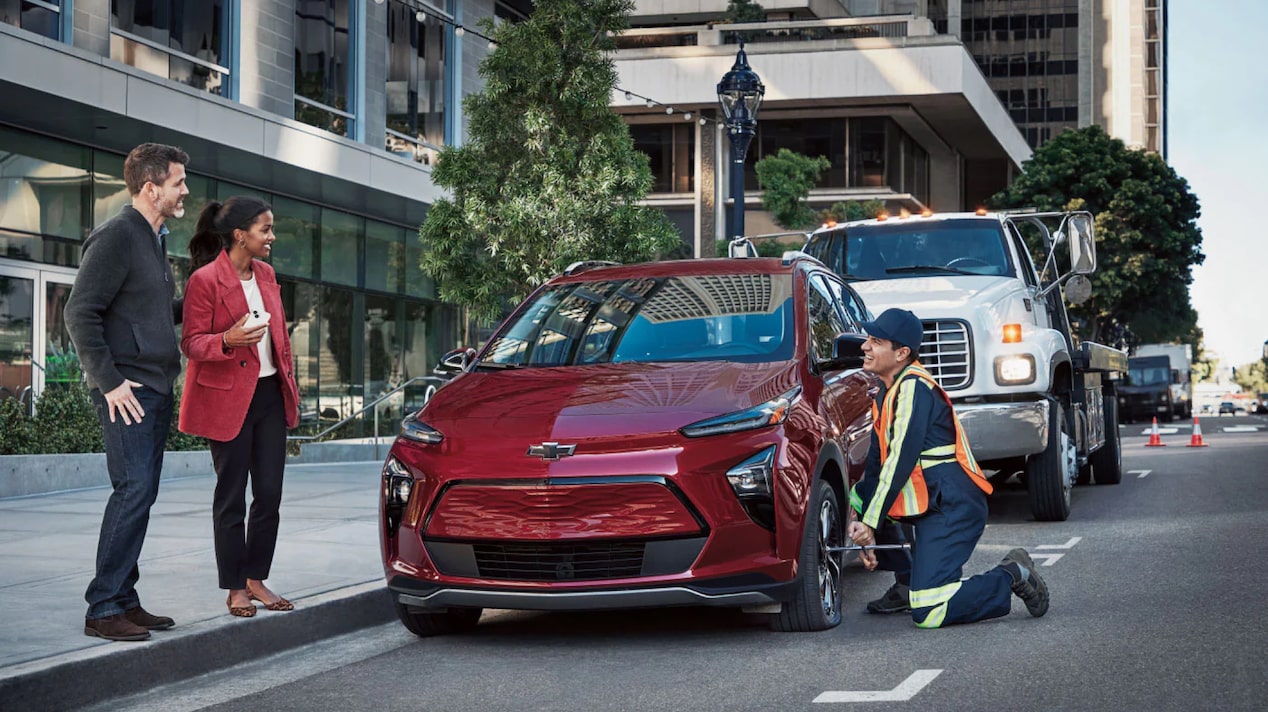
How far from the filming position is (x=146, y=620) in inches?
269

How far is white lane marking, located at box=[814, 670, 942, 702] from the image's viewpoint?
19.0 feet

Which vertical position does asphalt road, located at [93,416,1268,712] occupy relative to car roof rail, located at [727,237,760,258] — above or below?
below

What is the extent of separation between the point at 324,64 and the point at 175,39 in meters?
3.72

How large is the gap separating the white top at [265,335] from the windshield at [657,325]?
3.88 feet

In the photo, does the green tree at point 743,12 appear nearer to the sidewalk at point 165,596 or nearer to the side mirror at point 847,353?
the sidewalk at point 165,596

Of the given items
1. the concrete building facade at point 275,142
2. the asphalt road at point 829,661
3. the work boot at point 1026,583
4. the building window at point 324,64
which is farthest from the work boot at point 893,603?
the building window at point 324,64

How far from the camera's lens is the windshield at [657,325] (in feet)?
26.5

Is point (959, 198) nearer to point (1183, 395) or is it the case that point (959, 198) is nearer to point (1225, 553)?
point (1183, 395)

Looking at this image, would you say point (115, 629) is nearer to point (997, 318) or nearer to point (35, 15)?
point (997, 318)

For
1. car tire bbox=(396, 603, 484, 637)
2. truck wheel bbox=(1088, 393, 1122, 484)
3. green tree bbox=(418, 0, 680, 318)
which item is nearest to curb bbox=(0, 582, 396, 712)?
car tire bbox=(396, 603, 484, 637)

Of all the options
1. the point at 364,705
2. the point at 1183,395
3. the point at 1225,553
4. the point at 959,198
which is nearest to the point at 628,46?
the point at 959,198

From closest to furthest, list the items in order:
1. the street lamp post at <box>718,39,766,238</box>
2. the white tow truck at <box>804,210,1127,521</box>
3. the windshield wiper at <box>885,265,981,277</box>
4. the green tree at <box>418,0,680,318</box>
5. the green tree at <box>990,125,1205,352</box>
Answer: the white tow truck at <box>804,210,1127,521</box> → the windshield wiper at <box>885,265,981,277</box> → the street lamp post at <box>718,39,766,238</box> → the green tree at <box>418,0,680,318</box> → the green tree at <box>990,125,1205,352</box>

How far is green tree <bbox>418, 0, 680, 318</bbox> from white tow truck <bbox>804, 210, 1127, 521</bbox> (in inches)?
147

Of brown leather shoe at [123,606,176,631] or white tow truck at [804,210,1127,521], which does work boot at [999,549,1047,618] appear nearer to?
brown leather shoe at [123,606,176,631]
